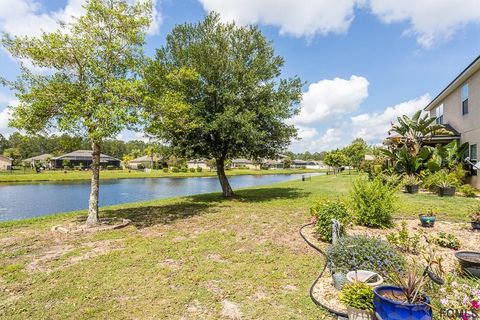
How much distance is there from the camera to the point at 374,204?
27.0 ft

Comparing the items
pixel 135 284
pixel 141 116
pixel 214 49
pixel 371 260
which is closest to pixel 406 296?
pixel 371 260

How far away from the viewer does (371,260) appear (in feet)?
15.4

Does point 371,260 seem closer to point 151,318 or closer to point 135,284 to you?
point 151,318

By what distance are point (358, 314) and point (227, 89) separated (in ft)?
42.1

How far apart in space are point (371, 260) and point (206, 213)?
314 inches

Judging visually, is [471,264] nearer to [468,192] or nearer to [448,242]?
[448,242]

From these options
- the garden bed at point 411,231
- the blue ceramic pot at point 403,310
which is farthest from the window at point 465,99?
the blue ceramic pot at point 403,310

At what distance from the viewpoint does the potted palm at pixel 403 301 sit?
296 centimetres

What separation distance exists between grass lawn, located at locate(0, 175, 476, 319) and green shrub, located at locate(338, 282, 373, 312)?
0.48m

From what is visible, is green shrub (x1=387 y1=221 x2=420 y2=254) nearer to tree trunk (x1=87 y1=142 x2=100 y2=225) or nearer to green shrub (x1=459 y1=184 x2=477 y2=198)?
tree trunk (x1=87 y1=142 x2=100 y2=225)

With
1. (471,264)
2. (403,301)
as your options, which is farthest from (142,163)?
(403,301)

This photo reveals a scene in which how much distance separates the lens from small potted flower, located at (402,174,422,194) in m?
15.7

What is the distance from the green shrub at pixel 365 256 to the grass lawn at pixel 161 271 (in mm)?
624

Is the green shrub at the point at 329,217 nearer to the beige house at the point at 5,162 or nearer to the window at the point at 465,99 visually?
the window at the point at 465,99
